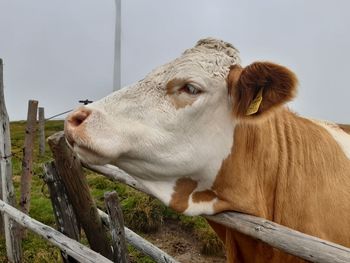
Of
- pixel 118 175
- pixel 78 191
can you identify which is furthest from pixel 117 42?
pixel 78 191

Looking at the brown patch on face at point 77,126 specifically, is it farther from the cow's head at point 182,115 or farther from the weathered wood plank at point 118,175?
the weathered wood plank at point 118,175

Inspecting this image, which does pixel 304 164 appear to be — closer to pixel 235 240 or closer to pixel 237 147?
pixel 237 147

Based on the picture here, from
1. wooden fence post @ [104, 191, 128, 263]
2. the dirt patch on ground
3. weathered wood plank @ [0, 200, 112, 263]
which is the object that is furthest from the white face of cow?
the dirt patch on ground

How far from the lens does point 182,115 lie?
8.86 feet

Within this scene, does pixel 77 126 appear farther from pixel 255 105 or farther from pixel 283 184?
pixel 283 184

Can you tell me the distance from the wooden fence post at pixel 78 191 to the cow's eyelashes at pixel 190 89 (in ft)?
3.83

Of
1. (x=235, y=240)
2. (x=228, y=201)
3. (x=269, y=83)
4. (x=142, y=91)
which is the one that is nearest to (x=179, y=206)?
(x=228, y=201)

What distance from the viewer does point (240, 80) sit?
2680 mm

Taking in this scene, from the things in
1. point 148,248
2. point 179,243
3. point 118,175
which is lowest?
point 179,243

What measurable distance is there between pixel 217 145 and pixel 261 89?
0.44 metres

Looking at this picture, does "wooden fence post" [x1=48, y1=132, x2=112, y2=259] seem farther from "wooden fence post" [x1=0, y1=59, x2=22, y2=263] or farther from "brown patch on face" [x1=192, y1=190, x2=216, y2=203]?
"wooden fence post" [x1=0, y1=59, x2=22, y2=263]

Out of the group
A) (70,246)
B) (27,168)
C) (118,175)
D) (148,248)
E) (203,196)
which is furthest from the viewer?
(27,168)

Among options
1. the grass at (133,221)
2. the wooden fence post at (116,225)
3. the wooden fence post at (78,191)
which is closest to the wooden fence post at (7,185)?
the grass at (133,221)

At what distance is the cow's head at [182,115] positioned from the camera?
103 inches
